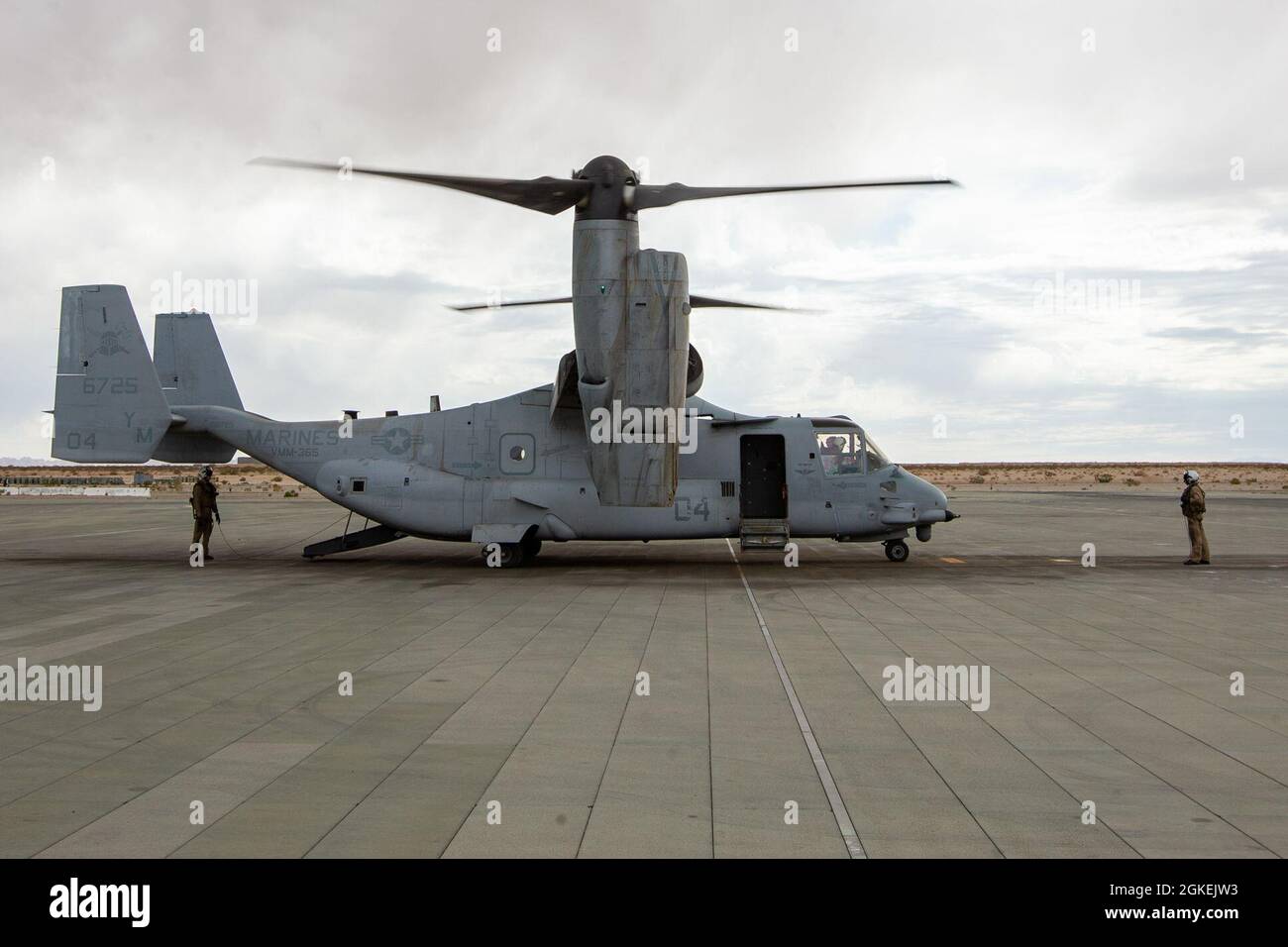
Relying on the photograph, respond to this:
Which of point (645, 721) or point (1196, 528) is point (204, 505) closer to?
point (645, 721)

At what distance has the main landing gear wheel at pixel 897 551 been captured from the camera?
63.7ft

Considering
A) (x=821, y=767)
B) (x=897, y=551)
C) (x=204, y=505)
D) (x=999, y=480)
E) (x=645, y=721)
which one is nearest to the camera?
(x=821, y=767)

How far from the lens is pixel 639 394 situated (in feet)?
50.0

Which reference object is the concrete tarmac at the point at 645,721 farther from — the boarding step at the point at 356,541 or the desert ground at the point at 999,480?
the desert ground at the point at 999,480

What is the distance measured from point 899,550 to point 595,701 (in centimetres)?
1285

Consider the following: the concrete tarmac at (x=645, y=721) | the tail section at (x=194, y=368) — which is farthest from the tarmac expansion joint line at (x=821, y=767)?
the tail section at (x=194, y=368)

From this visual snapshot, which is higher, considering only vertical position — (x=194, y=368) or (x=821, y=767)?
(x=194, y=368)

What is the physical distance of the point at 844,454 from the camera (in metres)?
18.8

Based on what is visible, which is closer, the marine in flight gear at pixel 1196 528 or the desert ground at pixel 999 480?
the marine in flight gear at pixel 1196 528

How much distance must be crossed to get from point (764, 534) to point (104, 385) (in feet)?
43.7

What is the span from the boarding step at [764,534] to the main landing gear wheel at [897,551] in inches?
103

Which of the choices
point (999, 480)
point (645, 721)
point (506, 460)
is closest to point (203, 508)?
point (506, 460)

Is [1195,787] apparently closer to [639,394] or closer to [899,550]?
[639,394]

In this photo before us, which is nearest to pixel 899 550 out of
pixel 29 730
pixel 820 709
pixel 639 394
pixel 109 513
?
pixel 639 394
